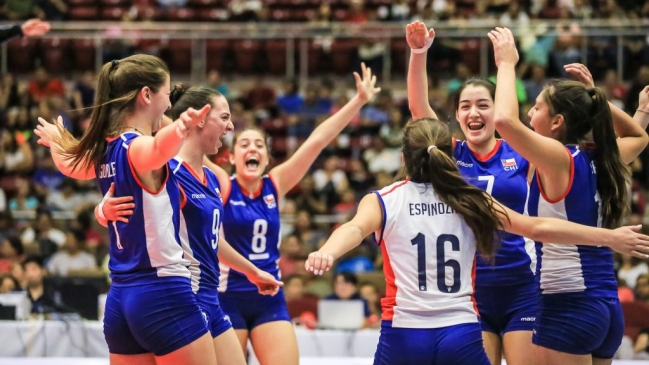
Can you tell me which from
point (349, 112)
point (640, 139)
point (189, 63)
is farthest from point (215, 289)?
point (189, 63)

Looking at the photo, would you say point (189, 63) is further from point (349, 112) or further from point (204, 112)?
point (204, 112)

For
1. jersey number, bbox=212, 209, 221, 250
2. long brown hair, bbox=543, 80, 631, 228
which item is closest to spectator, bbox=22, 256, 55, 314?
jersey number, bbox=212, 209, 221, 250

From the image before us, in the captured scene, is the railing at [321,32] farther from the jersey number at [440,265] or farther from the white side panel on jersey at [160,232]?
the white side panel on jersey at [160,232]

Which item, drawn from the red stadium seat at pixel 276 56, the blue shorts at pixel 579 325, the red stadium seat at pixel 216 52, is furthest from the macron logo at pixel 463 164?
the red stadium seat at pixel 216 52

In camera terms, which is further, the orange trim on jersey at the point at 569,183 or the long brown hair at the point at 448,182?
the orange trim on jersey at the point at 569,183

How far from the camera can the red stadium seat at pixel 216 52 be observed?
606 inches

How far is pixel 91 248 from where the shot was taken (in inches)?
476

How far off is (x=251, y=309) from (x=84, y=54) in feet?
36.2

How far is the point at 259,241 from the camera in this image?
5.92 m

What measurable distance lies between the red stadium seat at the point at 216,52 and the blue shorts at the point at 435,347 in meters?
12.0

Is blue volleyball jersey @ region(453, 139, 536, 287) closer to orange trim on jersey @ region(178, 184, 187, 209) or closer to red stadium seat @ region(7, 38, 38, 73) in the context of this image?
orange trim on jersey @ region(178, 184, 187, 209)

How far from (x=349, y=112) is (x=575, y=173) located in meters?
1.92

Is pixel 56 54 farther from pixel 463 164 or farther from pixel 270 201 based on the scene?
pixel 463 164

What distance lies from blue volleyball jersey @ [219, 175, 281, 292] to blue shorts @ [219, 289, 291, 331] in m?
0.05
